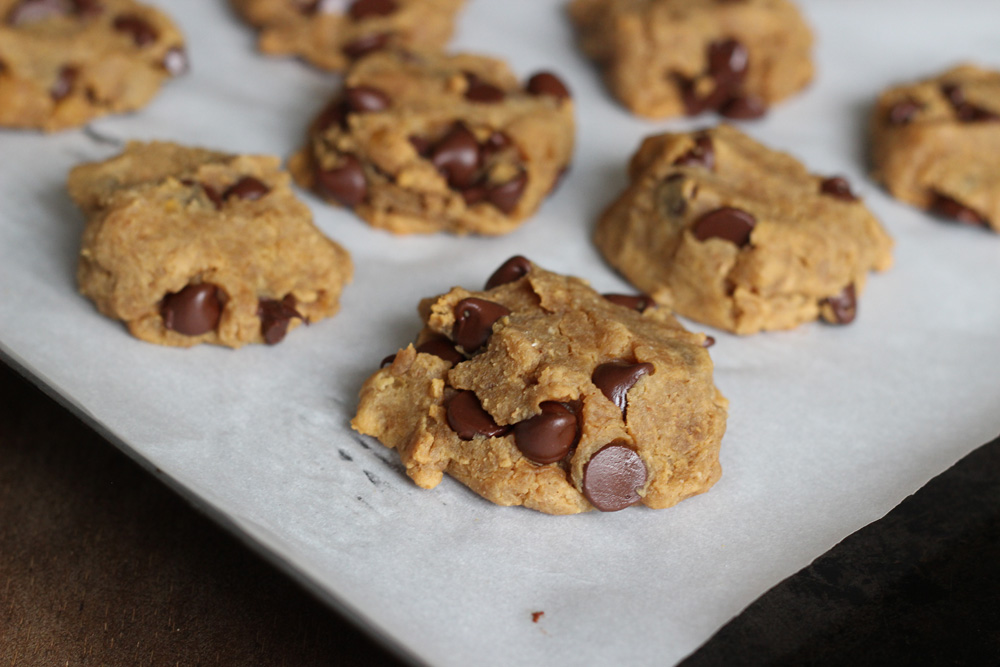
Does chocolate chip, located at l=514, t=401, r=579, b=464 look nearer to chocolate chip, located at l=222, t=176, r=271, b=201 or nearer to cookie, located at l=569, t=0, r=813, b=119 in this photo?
chocolate chip, located at l=222, t=176, r=271, b=201

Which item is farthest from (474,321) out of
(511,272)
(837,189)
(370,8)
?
(370,8)

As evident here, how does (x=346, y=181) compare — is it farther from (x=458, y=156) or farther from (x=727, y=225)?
(x=727, y=225)

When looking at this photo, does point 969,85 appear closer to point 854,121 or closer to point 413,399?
point 854,121

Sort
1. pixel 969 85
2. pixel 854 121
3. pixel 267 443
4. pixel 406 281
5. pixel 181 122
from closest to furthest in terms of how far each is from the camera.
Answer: pixel 267 443, pixel 406 281, pixel 181 122, pixel 969 85, pixel 854 121

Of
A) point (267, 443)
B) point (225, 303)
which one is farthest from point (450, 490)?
point (225, 303)

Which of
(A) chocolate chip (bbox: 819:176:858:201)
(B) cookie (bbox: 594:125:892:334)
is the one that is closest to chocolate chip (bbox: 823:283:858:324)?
(B) cookie (bbox: 594:125:892:334)

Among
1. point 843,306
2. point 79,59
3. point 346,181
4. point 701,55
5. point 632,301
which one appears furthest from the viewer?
point 701,55
